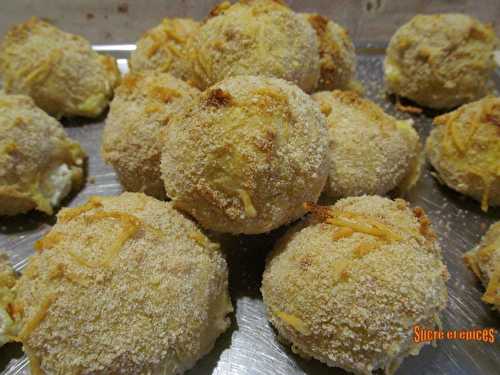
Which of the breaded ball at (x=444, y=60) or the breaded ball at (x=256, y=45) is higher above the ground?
the breaded ball at (x=256, y=45)

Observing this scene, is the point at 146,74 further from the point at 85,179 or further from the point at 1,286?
the point at 1,286

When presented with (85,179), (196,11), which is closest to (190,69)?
(85,179)

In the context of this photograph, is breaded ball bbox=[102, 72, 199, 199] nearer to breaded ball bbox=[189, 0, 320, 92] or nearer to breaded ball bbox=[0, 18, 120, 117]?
breaded ball bbox=[189, 0, 320, 92]


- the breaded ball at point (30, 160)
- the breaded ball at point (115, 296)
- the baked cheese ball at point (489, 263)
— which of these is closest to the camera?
the breaded ball at point (115, 296)

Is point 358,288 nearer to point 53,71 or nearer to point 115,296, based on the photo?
point 115,296

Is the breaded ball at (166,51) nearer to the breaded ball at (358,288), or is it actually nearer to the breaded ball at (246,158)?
the breaded ball at (246,158)

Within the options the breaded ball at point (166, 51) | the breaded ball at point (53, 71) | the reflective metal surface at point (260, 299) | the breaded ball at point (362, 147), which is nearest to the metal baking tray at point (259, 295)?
the reflective metal surface at point (260, 299)

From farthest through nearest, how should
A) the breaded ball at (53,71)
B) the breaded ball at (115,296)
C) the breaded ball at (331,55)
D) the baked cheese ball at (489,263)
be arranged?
the breaded ball at (53,71)
the breaded ball at (331,55)
the baked cheese ball at (489,263)
the breaded ball at (115,296)
